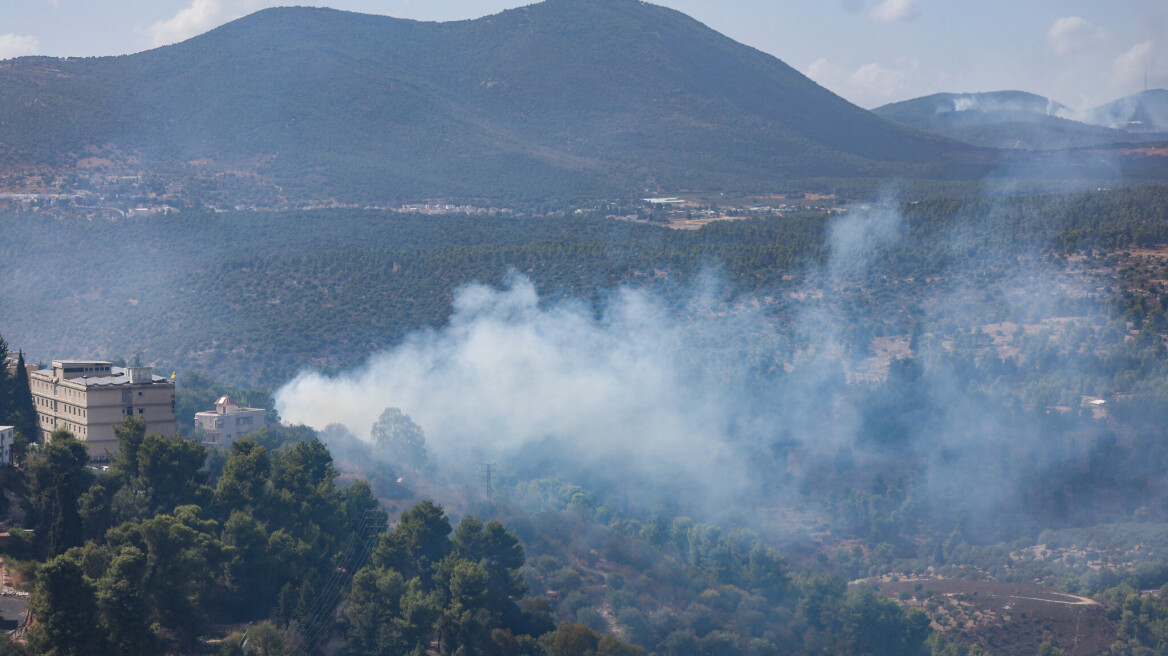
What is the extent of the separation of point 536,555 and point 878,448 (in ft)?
86.0

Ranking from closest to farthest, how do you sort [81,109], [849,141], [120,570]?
[120,570] < [81,109] < [849,141]

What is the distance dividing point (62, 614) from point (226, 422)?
97.5ft

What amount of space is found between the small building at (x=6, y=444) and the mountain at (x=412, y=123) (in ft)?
286

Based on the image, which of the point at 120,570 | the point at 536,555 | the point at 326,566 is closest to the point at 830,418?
the point at 536,555

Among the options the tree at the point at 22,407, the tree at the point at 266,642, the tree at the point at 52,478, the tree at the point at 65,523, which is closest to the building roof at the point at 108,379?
the tree at the point at 22,407

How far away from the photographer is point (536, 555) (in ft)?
204

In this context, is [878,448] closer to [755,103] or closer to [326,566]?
[326,566]

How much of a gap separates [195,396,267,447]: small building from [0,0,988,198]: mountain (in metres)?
76.3

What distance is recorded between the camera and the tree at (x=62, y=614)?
36.5 metres

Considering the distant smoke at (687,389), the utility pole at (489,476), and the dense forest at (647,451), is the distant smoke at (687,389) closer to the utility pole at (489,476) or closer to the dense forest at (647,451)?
the dense forest at (647,451)

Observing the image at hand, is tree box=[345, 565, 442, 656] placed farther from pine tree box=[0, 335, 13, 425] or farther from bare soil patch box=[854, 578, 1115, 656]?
bare soil patch box=[854, 578, 1115, 656]

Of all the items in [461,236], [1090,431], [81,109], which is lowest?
[1090,431]

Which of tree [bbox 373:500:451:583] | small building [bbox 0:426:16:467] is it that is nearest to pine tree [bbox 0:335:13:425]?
small building [bbox 0:426:16:467]

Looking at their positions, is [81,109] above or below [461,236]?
above
